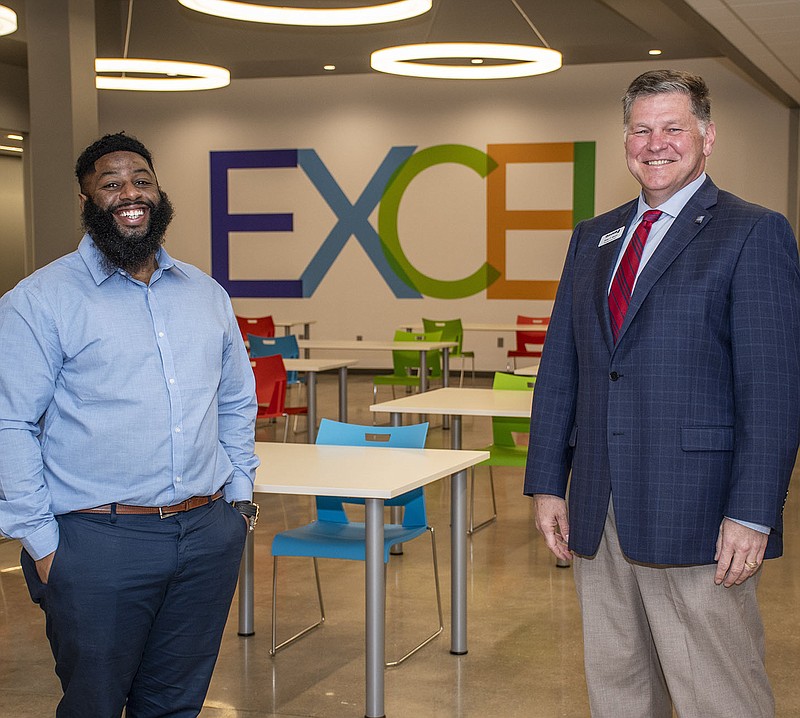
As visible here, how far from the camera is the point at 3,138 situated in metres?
14.4

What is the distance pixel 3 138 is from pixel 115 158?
12.8 m

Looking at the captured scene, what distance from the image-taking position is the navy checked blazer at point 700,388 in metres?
2.21

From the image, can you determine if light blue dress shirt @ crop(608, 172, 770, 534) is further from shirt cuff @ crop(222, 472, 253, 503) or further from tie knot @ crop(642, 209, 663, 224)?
shirt cuff @ crop(222, 472, 253, 503)

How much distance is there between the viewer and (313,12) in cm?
1074

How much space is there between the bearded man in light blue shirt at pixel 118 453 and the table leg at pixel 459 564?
164 cm

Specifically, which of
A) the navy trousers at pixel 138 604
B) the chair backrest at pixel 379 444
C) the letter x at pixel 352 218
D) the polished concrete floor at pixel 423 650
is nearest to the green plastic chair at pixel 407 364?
the polished concrete floor at pixel 423 650

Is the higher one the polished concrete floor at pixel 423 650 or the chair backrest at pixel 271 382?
the chair backrest at pixel 271 382

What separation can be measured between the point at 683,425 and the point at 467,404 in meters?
3.62

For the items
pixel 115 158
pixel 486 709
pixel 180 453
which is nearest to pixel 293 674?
pixel 486 709

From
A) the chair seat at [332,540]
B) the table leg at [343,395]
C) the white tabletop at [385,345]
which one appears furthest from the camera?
the white tabletop at [385,345]

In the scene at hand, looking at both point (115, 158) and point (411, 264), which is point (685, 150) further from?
point (411, 264)

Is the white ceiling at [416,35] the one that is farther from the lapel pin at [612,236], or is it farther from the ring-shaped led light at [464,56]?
the lapel pin at [612,236]

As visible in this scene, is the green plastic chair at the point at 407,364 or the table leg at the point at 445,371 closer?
the green plastic chair at the point at 407,364

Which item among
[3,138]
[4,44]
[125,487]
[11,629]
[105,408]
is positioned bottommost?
[11,629]
